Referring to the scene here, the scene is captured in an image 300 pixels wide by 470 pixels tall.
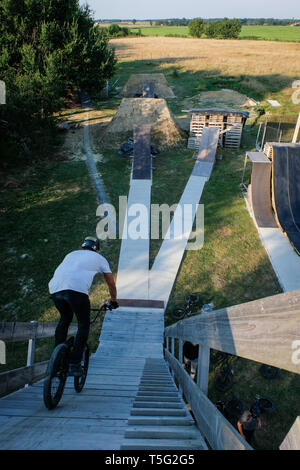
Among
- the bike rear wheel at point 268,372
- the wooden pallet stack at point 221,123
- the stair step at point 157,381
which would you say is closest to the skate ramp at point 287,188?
the bike rear wheel at point 268,372

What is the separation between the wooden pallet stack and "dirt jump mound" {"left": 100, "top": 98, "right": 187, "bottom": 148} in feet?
3.65

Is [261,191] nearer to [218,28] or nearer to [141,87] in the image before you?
[141,87]

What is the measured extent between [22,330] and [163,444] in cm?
226

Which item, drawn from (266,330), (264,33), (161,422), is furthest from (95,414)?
(264,33)

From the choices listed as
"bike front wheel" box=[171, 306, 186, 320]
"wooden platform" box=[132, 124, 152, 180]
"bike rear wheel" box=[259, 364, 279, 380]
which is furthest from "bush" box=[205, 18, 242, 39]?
"bike rear wheel" box=[259, 364, 279, 380]

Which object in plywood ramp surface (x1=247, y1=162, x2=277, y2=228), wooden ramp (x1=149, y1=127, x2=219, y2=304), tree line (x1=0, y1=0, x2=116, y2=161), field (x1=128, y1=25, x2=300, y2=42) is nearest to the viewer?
wooden ramp (x1=149, y1=127, x2=219, y2=304)

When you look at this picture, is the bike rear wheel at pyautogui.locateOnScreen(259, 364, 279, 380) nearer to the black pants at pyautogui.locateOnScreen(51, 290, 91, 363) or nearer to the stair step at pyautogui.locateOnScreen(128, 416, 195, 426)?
the black pants at pyautogui.locateOnScreen(51, 290, 91, 363)

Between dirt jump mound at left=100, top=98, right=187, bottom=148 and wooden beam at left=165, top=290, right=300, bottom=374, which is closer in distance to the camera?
wooden beam at left=165, top=290, right=300, bottom=374

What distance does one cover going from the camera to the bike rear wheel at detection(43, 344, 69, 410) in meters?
2.63

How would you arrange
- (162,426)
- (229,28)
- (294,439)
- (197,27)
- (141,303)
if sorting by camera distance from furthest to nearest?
1. (197,27)
2. (229,28)
3. (141,303)
4. (162,426)
5. (294,439)

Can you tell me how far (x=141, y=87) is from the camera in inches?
1377

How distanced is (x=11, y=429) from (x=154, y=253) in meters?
8.91
